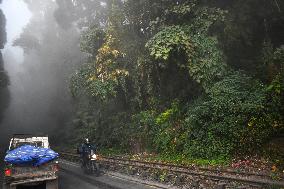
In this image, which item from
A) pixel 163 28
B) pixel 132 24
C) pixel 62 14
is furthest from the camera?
pixel 62 14

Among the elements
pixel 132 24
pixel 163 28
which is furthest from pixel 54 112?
pixel 163 28

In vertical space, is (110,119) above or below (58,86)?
below

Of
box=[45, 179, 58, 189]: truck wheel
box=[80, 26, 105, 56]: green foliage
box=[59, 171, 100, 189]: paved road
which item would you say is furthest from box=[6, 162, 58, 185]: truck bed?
box=[80, 26, 105, 56]: green foliage

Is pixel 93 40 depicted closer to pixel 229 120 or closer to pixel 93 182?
pixel 93 182

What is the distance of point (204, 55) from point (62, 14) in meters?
40.4

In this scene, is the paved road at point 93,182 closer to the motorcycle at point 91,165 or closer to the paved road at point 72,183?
the paved road at point 72,183

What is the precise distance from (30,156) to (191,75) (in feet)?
35.7

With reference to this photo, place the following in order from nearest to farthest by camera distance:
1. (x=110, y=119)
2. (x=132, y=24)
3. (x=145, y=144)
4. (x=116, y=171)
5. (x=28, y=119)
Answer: (x=116, y=171) < (x=145, y=144) < (x=132, y=24) < (x=110, y=119) < (x=28, y=119)

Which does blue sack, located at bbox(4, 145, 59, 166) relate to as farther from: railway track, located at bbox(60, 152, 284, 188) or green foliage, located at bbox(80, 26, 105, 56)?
green foliage, located at bbox(80, 26, 105, 56)

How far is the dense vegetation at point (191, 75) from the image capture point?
16969mm

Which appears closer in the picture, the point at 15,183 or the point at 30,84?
the point at 15,183

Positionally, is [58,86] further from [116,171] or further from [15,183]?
[15,183]

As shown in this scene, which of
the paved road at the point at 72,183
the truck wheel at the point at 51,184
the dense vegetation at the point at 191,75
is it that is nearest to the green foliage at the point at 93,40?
the dense vegetation at the point at 191,75

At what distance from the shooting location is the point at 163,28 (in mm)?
21812
